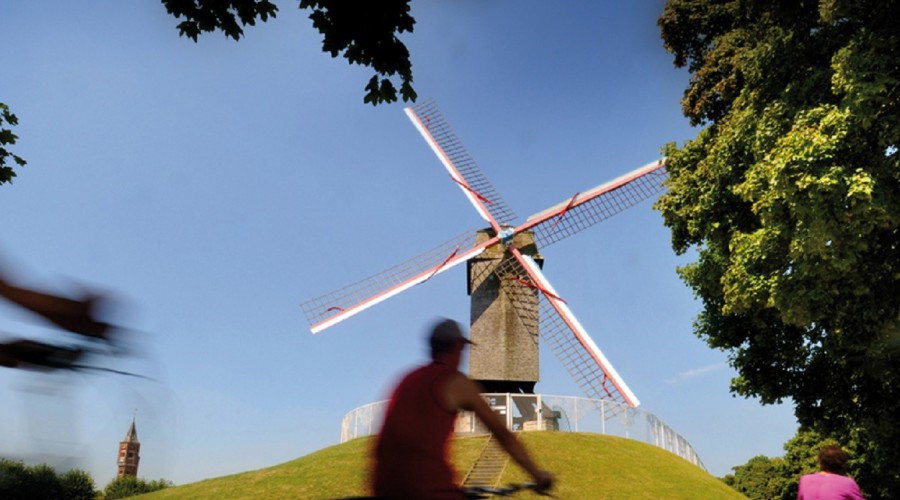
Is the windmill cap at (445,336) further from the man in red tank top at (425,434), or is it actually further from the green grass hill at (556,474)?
the green grass hill at (556,474)

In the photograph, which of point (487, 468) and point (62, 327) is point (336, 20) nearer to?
point (62, 327)

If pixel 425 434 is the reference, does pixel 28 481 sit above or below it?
below

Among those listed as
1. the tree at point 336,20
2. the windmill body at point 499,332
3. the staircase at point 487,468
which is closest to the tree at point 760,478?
the windmill body at point 499,332

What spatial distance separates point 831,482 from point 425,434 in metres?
5.79

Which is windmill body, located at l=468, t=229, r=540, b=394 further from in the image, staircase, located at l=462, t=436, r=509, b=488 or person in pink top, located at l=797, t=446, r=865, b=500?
person in pink top, located at l=797, t=446, r=865, b=500

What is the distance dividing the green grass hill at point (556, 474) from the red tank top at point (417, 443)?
726 inches

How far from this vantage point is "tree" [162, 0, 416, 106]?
280 inches

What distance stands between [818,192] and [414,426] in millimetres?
11909

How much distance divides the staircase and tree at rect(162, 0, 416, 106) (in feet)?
57.1

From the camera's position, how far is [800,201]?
13.3 m

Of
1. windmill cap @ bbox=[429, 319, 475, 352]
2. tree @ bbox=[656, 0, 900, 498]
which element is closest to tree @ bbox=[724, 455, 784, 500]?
tree @ bbox=[656, 0, 900, 498]

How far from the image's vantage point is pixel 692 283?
18734 millimetres

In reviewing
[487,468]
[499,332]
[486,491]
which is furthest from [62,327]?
[499,332]

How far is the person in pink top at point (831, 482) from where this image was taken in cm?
720
